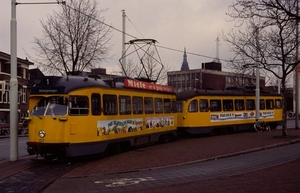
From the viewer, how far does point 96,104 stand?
609 inches

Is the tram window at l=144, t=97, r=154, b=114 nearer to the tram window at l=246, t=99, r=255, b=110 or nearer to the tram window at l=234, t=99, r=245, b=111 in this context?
the tram window at l=234, t=99, r=245, b=111

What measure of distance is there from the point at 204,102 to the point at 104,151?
11.5 m

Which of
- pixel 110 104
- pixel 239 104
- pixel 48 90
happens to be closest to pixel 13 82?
pixel 48 90

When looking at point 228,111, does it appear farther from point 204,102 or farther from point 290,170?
point 290,170

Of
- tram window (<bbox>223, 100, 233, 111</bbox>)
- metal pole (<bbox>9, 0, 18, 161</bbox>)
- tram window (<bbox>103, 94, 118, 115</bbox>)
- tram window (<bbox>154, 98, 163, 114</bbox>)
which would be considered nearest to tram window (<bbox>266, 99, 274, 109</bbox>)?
tram window (<bbox>223, 100, 233, 111</bbox>)

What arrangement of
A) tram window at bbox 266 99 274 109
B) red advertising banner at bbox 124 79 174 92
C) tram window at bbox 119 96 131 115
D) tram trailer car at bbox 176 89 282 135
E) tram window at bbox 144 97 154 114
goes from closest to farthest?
tram window at bbox 119 96 131 115, red advertising banner at bbox 124 79 174 92, tram window at bbox 144 97 154 114, tram trailer car at bbox 176 89 282 135, tram window at bbox 266 99 274 109

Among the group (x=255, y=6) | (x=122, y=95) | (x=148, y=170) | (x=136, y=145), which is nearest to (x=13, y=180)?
(x=148, y=170)

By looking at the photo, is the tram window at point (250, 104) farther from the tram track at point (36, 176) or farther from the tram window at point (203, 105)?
the tram track at point (36, 176)

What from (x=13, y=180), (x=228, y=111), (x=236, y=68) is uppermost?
(x=236, y=68)

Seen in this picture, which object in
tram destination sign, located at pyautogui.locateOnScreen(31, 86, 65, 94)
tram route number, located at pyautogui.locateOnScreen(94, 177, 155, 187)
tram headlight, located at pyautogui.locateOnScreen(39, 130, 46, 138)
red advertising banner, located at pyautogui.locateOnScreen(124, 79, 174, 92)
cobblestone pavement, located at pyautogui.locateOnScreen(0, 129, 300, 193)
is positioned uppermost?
red advertising banner, located at pyautogui.locateOnScreen(124, 79, 174, 92)

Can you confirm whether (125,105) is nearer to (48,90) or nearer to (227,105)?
(48,90)

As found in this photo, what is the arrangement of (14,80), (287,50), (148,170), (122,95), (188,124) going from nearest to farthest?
1. (148,170)
2. (14,80)
3. (122,95)
4. (287,50)
5. (188,124)

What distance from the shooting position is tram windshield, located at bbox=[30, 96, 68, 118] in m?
14.4

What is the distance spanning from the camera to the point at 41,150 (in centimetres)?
1428
